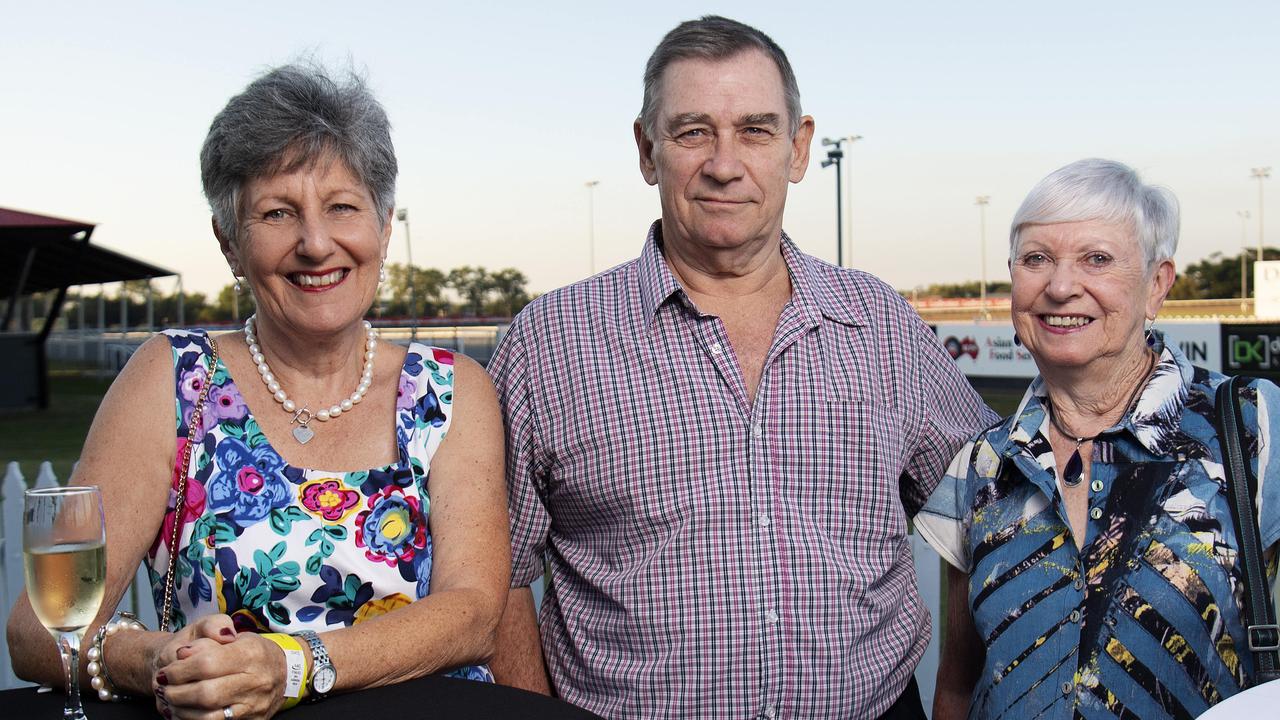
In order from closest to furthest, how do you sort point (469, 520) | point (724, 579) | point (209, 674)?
point (209, 674) → point (469, 520) → point (724, 579)

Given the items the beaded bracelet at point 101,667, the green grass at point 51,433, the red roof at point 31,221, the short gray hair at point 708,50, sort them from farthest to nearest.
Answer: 1. the red roof at point 31,221
2. the green grass at point 51,433
3. the short gray hair at point 708,50
4. the beaded bracelet at point 101,667

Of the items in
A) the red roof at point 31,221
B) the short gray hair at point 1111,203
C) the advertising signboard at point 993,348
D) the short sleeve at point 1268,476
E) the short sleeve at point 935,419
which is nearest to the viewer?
the short sleeve at point 1268,476

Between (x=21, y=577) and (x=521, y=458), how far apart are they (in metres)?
3.88

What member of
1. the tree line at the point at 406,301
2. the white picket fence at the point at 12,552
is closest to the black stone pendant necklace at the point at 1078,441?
the white picket fence at the point at 12,552

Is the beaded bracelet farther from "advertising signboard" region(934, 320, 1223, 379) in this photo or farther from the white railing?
"advertising signboard" region(934, 320, 1223, 379)

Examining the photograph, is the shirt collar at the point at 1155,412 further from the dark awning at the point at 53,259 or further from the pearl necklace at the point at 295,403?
the dark awning at the point at 53,259

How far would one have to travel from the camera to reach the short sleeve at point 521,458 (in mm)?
2873

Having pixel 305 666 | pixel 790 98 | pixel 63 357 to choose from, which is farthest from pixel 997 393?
pixel 63 357

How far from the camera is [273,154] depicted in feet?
7.38

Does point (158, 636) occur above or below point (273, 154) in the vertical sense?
below

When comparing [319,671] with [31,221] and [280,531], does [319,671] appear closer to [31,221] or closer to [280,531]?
[280,531]

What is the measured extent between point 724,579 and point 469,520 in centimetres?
70

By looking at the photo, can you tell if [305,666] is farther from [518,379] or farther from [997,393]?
[997,393]

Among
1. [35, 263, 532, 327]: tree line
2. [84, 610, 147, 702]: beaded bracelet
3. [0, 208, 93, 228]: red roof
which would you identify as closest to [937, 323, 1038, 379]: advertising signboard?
[0, 208, 93, 228]: red roof
